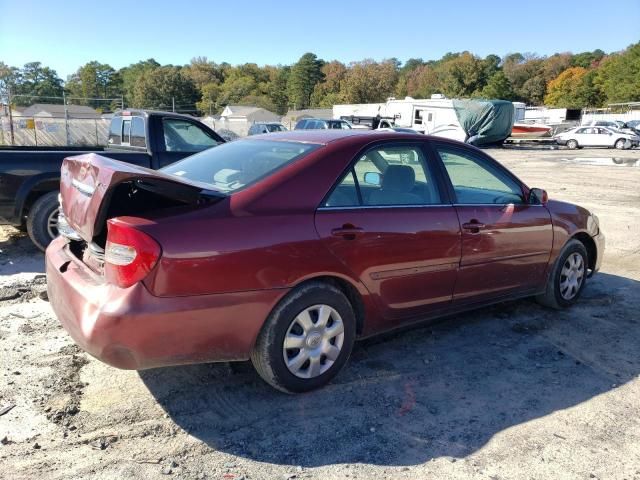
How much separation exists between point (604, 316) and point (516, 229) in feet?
4.88

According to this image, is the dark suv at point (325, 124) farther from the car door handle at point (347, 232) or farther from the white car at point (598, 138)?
the car door handle at point (347, 232)

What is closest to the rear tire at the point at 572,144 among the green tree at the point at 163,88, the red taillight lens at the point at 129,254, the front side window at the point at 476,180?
the front side window at the point at 476,180

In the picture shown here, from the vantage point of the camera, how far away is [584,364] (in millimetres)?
3904

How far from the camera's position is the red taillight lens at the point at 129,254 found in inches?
105

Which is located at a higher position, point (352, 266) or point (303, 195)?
point (303, 195)

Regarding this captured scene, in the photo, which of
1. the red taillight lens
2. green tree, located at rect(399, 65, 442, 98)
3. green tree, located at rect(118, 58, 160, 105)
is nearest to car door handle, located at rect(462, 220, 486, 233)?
the red taillight lens

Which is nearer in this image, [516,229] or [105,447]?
[105,447]

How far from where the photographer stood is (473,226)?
392cm

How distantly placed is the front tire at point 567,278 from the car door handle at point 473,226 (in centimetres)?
124

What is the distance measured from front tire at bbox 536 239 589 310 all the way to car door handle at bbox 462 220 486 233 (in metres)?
1.24

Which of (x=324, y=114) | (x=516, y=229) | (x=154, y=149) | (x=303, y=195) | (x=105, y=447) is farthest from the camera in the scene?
(x=324, y=114)

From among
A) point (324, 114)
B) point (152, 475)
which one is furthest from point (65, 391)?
point (324, 114)

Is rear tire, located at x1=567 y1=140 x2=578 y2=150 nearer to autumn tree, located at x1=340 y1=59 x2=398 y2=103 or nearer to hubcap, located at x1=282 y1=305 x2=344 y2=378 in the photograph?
hubcap, located at x1=282 y1=305 x2=344 y2=378

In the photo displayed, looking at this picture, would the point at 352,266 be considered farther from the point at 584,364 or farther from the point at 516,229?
the point at 584,364
